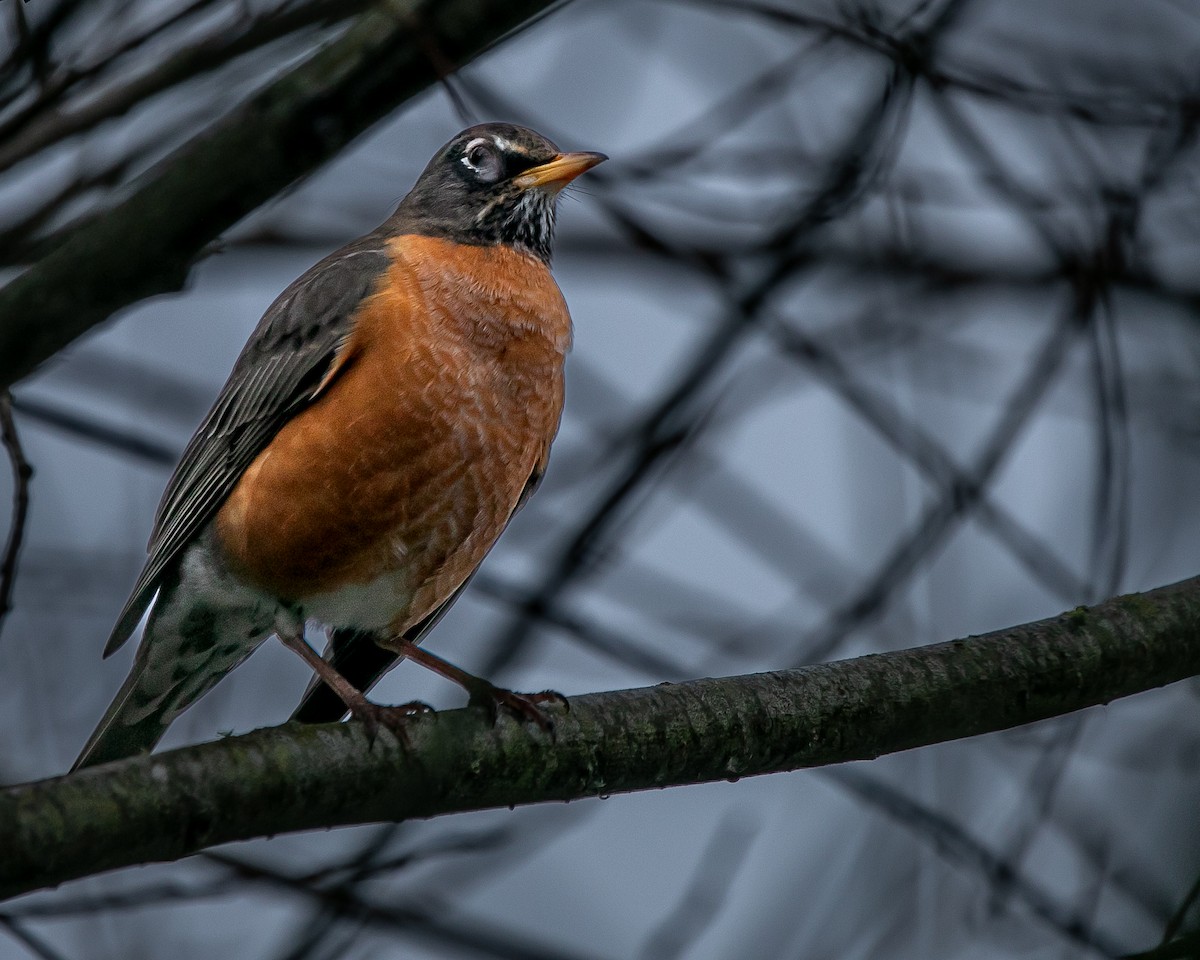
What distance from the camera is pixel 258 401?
4523mm

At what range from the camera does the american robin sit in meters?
4.19

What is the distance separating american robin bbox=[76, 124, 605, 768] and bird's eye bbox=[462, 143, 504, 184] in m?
0.33

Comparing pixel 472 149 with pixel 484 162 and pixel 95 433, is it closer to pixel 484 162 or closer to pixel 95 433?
pixel 484 162

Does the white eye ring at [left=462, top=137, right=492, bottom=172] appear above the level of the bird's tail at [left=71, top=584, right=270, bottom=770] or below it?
above

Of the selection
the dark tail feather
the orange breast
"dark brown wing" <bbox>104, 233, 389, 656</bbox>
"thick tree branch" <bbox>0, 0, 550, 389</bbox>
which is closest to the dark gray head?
"dark brown wing" <bbox>104, 233, 389, 656</bbox>

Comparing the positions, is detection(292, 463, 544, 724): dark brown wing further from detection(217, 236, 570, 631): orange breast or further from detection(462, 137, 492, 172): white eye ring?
detection(462, 137, 492, 172): white eye ring

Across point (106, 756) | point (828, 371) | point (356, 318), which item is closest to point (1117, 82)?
point (828, 371)

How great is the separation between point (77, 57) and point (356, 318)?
135 centimetres

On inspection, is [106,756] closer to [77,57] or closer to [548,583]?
[548,583]

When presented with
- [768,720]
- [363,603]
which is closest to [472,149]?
[363,603]

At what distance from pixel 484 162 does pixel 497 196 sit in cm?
19

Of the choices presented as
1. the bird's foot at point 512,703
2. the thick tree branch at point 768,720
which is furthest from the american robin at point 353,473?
the thick tree branch at point 768,720

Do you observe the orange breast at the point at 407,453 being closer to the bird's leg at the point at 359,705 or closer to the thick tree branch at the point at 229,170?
the bird's leg at the point at 359,705

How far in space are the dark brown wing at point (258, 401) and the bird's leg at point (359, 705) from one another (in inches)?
18.9
